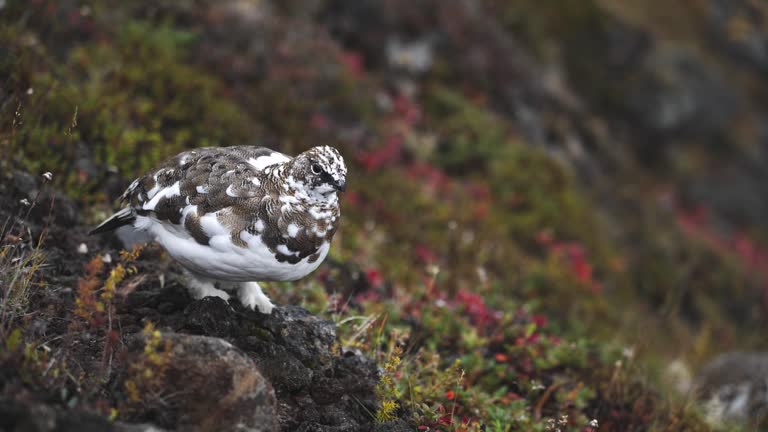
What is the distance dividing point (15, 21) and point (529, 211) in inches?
255

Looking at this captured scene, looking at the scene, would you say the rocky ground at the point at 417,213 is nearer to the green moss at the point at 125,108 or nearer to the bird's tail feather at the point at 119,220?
the green moss at the point at 125,108

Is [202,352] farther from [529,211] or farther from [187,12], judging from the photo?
[529,211]

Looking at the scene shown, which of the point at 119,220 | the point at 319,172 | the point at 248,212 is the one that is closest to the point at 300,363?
the point at 248,212

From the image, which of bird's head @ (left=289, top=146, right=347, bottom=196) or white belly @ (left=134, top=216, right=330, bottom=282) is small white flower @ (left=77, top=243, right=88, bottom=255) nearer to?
white belly @ (left=134, top=216, right=330, bottom=282)

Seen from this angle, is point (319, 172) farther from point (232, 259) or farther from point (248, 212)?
point (232, 259)

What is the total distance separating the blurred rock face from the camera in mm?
6410

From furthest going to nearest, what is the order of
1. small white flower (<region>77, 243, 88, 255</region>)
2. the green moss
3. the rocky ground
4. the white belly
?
the green moss, small white flower (<region>77, 243, 88, 255</region>), the rocky ground, the white belly

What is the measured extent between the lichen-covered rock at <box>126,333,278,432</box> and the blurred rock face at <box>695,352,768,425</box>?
462cm

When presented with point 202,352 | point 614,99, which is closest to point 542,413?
point 202,352

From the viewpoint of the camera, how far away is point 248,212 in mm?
3502

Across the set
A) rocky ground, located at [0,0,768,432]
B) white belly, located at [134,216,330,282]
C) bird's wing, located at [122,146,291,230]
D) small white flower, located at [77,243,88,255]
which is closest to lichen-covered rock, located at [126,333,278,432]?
rocky ground, located at [0,0,768,432]

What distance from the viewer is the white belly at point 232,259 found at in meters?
3.41

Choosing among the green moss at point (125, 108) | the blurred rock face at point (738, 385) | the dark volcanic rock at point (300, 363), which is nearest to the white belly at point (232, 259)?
the dark volcanic rock at point (300, 363)

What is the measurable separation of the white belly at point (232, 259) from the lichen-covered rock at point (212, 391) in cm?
46
